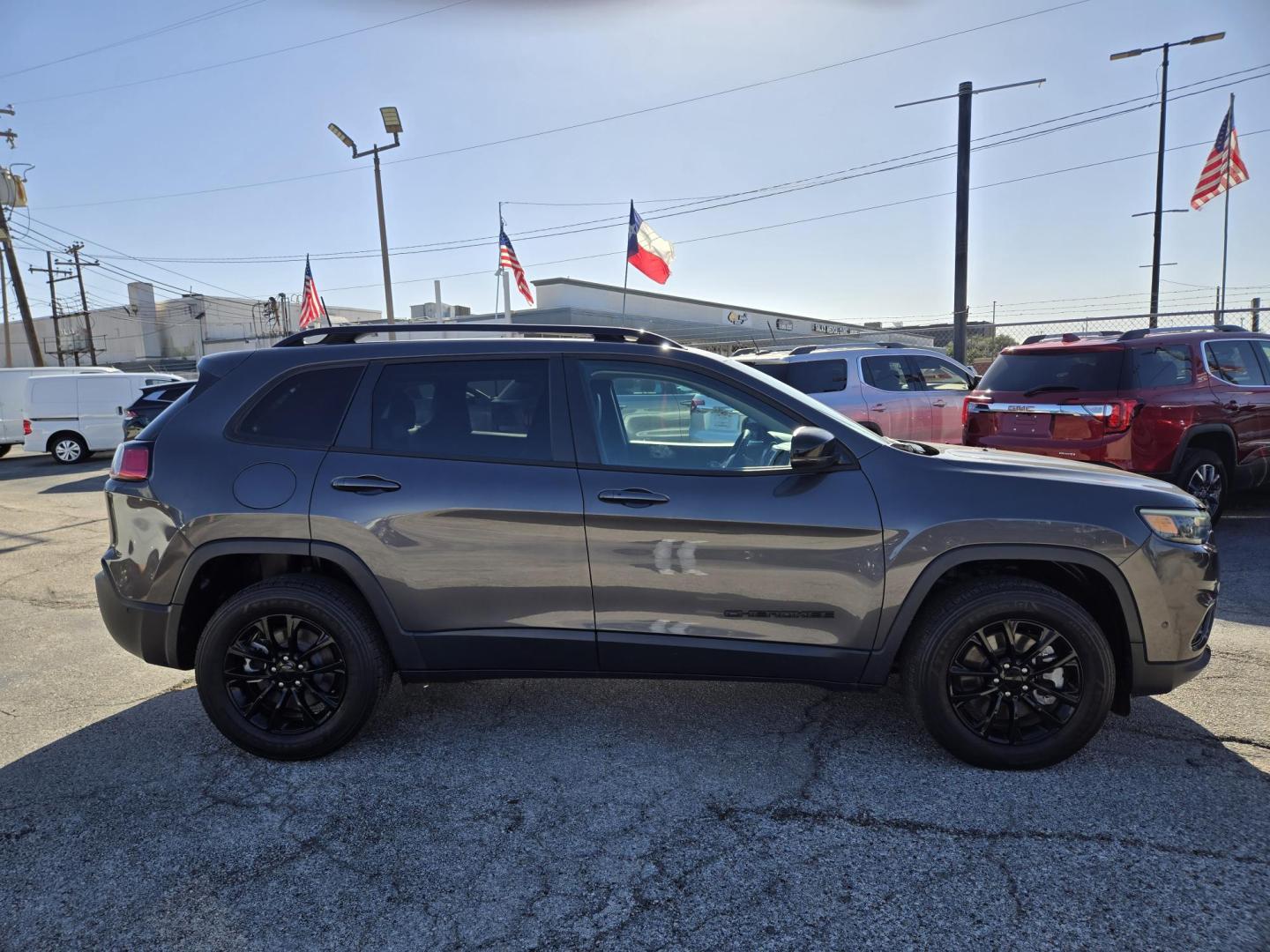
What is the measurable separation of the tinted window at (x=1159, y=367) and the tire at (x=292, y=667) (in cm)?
636

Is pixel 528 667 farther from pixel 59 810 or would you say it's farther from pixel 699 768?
pixel 59 810

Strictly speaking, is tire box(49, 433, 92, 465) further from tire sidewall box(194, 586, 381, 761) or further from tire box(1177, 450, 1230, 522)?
tire box(1177, 450, 1230, 522)

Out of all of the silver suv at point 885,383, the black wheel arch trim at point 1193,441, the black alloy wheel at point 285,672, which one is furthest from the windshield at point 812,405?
the silver suv at point 885,383

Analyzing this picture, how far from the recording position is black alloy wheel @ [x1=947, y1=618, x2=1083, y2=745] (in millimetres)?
3115

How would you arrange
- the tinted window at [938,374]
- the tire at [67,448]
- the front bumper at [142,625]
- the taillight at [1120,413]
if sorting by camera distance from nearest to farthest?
the front bumper at [142,625] → the taillight at [1120,413] → the tinted window at [938,374] → the tire at [67,448]

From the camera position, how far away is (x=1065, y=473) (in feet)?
10.6

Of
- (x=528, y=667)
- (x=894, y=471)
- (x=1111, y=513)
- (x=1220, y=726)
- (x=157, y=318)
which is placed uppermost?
(x=157, y=318)

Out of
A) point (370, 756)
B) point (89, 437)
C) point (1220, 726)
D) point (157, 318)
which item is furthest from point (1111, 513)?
point (157, 318)

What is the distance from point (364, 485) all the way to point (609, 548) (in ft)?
3.47

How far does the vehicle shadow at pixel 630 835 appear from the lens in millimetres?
2340

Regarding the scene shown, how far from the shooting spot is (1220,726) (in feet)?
11.4

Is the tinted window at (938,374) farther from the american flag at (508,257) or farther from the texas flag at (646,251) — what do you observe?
the american flag at (508,257)

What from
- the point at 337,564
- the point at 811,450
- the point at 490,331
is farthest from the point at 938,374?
the point at 337,564

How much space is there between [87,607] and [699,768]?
502 cm
